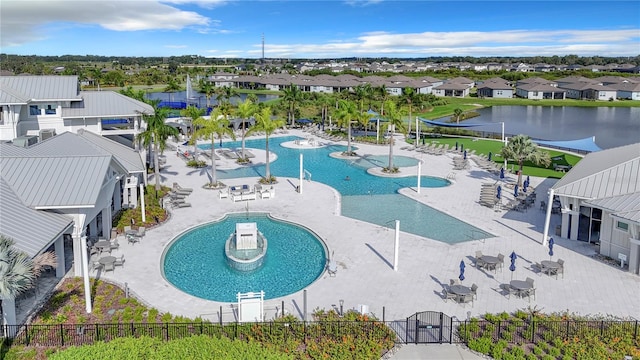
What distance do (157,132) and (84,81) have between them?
10993 centimetres

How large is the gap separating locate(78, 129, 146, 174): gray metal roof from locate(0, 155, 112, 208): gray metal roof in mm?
5961

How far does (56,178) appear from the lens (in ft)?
72.4

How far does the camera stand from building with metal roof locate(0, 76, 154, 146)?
3353 cm

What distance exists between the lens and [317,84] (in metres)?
125

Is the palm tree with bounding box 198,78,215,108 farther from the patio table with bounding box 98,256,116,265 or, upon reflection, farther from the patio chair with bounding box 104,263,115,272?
the patio chair with bounding box 104,263,115,272

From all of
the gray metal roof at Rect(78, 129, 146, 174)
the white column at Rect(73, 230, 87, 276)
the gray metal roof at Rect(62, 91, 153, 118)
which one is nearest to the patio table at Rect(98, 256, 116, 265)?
the white column at Rect(73, 230, 87, 276)

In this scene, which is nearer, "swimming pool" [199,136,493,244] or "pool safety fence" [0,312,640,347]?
"pool safety fence" [0,312,640,347]

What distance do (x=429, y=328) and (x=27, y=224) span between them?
15189 millimetres

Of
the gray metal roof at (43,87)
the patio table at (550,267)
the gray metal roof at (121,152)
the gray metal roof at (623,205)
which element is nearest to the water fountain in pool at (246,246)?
the gray metal roof at (121,152)

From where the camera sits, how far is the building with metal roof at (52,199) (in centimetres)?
1867

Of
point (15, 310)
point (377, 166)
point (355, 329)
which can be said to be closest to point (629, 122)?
point (377, 166)

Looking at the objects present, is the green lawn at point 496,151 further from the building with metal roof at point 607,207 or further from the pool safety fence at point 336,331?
the pool safety fence at point 336,331

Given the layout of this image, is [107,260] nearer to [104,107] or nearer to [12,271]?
[12,271]

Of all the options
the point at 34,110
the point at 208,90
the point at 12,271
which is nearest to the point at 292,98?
the point at 208,90
